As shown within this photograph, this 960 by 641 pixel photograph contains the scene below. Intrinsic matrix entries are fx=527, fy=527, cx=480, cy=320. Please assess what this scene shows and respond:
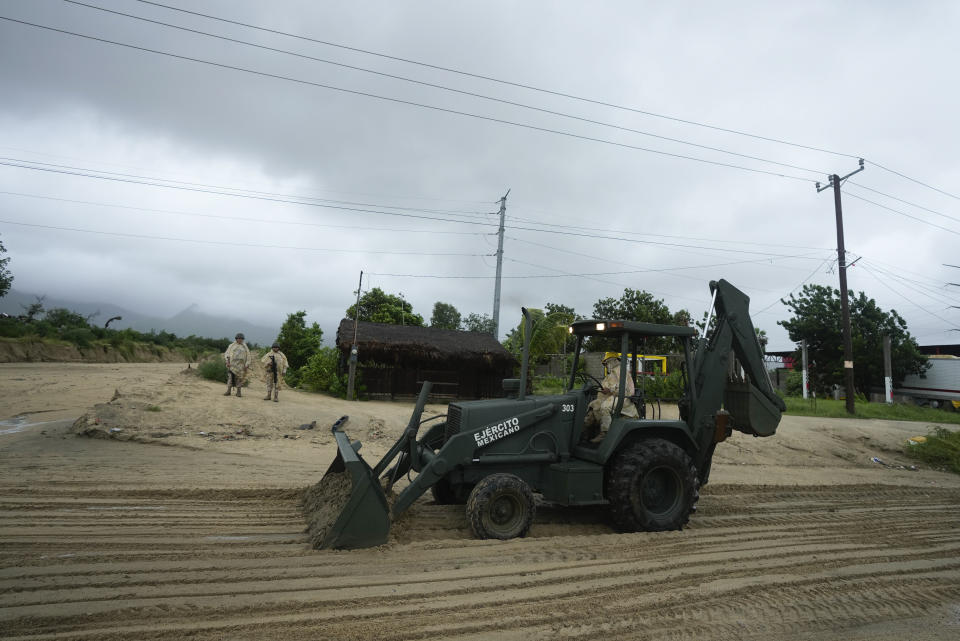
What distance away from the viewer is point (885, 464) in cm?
1216

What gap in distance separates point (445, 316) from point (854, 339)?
1467 inches

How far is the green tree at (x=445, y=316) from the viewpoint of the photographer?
55503mm

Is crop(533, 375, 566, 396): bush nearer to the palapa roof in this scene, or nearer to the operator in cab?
the palapa roof

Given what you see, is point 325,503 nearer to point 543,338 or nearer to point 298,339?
point 543,338

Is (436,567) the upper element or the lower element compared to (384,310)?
lower

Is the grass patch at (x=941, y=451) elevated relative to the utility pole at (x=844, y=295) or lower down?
lower down

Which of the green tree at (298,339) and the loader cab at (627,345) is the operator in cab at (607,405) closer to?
the loader cab at (627,345)

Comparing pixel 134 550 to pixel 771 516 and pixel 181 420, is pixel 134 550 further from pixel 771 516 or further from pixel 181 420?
pixel 181 420

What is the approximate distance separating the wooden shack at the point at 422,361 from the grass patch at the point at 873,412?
10260mm

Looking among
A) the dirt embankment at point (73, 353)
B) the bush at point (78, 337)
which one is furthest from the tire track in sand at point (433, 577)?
the bush at point (78, 337)

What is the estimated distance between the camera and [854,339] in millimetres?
27312

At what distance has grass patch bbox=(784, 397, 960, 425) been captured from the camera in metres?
17.9

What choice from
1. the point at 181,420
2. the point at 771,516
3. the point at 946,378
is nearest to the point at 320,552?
the point at 771,516

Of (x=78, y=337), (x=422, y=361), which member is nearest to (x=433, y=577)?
(x=422, y=361)
